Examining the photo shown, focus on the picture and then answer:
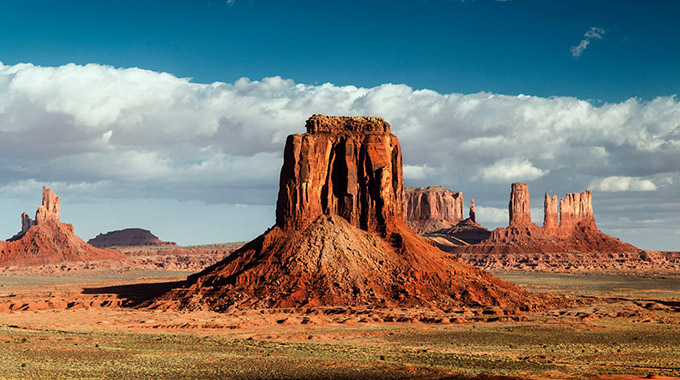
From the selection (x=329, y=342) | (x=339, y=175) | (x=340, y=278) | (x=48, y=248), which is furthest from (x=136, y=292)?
(x=48, y=248)

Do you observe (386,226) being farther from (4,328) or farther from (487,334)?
(4,328)

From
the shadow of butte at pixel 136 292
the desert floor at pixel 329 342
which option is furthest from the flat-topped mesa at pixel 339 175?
the shadow of butte at pixel 136 292

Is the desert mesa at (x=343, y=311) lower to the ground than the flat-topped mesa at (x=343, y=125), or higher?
lower

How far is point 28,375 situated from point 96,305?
42.7m

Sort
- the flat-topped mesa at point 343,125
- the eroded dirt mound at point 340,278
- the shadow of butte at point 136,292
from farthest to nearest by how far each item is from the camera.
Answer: the flat-topped mesa at point 343,125 → the shadow of butte at point 136,292 → the eroded dirt mound at point 340,278

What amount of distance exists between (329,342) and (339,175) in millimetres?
29312

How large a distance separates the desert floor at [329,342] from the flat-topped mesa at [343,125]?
20.2m

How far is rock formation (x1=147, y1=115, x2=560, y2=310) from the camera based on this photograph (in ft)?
223

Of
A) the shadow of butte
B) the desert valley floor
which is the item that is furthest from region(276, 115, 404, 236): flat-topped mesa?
the shadow of butte

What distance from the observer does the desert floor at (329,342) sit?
35.3 meters

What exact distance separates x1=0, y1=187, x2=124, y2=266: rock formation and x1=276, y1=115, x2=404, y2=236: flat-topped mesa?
121 meters

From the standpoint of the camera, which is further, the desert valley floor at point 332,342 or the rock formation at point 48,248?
the rock formation at point 48,248

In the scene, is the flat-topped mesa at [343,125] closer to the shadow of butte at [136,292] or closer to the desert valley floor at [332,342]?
the desert valley floor at [332,342]

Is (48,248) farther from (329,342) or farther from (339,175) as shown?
(329,342)
